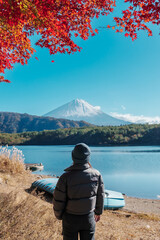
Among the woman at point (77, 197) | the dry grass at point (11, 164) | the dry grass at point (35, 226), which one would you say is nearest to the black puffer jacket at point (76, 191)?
the woman at point (77, 197)

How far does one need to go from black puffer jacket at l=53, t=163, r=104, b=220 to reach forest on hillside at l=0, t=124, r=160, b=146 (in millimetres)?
79737

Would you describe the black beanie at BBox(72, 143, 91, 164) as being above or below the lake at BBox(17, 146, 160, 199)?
above

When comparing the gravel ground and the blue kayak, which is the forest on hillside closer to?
the gravel ground

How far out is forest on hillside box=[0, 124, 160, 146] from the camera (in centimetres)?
8106

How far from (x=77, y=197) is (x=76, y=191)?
8cm

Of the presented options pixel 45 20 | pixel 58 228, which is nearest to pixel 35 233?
pixel 58 228

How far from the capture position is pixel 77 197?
2377 millimetres

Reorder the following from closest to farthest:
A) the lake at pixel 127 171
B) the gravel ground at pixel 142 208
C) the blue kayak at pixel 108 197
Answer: the blue kayak at pixel 108 197 → the gravel ground at pixel 142 208 → the lake at pixel 127 171

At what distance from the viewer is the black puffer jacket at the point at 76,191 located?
235 cm

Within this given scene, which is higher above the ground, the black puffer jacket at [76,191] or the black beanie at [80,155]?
the black beanie at [80,155]

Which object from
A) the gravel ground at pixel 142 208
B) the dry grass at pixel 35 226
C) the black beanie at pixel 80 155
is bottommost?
the gravel ground at pixel 142 208

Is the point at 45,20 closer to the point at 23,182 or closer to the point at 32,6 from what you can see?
the point at 32,6

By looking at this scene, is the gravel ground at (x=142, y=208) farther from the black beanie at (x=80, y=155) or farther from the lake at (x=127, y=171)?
the black beanie at (x=80, y=155)

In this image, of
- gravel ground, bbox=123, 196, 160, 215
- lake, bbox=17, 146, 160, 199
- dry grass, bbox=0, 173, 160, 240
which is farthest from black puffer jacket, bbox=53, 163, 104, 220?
lake, bbox=17, 146, 160, 199
